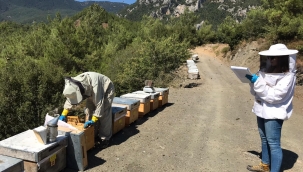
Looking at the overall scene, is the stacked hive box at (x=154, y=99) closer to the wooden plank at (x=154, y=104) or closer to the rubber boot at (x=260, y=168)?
the wooden plank at (x=154, y=104)

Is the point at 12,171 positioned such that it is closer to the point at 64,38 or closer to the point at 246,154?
the point at 246,154

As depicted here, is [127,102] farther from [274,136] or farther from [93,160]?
[274,136]

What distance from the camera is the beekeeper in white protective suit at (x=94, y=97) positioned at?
4.57 m

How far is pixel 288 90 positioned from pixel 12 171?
3637 mm

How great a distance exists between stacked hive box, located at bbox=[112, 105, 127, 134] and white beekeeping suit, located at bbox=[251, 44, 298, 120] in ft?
9.87

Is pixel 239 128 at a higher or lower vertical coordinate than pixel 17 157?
lower

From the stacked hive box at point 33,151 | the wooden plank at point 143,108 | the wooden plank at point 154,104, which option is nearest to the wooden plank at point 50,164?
the stacked hive box at point 33,151

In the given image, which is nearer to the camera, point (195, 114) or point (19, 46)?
point (195, 114)

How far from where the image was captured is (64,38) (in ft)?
48.0

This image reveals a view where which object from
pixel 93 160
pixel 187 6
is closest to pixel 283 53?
pixel 93 160

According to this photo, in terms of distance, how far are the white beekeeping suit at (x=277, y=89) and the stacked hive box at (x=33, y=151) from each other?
297 centimetres

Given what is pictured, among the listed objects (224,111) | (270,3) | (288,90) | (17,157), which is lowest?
(224,111)

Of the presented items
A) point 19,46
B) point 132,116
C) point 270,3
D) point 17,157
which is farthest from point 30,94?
point 270,3

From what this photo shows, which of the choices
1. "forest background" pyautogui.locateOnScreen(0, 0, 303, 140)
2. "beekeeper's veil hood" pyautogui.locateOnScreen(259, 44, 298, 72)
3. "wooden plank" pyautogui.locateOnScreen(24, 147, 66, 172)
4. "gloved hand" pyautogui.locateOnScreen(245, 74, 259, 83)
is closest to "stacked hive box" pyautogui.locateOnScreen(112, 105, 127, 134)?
"wooden plank" pyautogui.locateOnScreen(24, 147, 66, 172)
